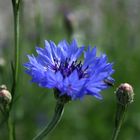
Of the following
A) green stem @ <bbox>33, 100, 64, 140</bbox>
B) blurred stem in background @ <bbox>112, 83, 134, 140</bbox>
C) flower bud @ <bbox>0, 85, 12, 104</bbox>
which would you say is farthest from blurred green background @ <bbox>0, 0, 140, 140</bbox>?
green stem @ <bbox>33, 100, 64, 140</bbox>

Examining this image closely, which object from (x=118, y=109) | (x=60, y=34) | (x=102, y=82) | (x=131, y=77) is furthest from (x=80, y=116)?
(x=102, y=82)

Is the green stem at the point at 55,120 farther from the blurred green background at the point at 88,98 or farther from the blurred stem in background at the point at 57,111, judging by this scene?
the blurred green background at the point at 88,98

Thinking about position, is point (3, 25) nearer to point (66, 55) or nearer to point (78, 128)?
point (78, 128)

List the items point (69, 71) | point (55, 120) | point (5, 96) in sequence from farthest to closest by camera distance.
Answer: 1. point (5, 96)
2. point (69, 71)
3. point (55, 120)

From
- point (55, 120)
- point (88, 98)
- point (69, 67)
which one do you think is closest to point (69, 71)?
point (69, 67)

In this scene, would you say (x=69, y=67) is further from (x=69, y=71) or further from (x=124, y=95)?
(x=124, y=95)
